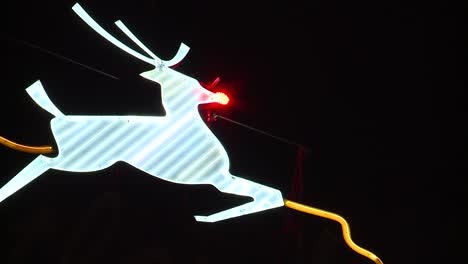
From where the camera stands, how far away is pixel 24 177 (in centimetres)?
261

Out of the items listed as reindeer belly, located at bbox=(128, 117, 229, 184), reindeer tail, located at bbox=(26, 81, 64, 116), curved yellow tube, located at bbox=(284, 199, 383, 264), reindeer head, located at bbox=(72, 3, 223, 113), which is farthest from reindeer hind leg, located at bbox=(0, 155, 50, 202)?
curved yellow tube, located at bbox=(284, 199, 383, 264)

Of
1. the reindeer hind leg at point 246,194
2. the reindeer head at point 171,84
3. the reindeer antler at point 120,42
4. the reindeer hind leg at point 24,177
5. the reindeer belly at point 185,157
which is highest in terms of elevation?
the reindeer antler at point 120,42

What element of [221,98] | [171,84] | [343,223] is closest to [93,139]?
[171,84]

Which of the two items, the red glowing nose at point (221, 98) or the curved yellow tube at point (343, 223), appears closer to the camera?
Result: the curved yellow tube at point (343, 223)

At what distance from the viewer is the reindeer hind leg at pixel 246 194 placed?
283cm

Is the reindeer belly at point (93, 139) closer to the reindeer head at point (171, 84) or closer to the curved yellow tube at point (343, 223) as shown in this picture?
the reindeer head at point (171, 84)

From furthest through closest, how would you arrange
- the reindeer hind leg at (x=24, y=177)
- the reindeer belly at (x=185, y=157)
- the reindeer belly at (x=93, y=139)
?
1. the reindeer belly at (x=185, y=157)
2. the reindeer belly at (x=93, y=139)
3. the reindeer hind leg at (x=24, y=177)

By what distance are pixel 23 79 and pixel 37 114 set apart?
233 millimetres

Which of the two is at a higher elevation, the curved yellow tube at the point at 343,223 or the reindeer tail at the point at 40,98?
the reindeer tail at the point at 40,98

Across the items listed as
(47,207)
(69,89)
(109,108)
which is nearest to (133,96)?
(109,108)

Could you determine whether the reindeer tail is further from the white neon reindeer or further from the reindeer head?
the reindeer head

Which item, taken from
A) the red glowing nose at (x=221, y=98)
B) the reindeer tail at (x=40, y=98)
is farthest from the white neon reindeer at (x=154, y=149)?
the red glowing nose at (x=221, y=98)

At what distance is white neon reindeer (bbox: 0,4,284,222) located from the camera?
8.84 ft

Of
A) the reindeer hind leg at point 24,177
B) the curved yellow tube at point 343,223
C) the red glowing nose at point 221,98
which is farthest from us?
the red glowing nose at point 221,98
